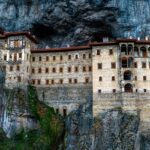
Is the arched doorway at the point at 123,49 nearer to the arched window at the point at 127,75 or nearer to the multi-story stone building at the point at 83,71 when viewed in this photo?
the multi-story stone building at the point at 83,71

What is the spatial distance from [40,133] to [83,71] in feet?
48.8

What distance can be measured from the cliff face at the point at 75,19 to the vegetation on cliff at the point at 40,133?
17540 mm

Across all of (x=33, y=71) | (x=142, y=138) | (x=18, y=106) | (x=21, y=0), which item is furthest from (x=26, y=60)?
(x=142, y=138)

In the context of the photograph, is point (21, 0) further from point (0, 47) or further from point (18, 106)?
point (18, 106)

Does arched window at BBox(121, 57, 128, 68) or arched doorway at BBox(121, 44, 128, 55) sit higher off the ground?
arched doorway at BBox(121, 44, 128, 55)

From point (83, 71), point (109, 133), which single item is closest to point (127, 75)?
point (83, 71)

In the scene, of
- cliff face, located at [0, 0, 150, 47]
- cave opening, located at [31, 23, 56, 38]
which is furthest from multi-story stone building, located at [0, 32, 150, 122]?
cliff face, located at [0, 0, 150, 47]

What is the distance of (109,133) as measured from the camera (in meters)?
93.4

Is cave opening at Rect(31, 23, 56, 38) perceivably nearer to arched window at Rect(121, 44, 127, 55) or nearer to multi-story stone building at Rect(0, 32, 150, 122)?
multi-story stone building at Rect(0, 32, 150, 122)

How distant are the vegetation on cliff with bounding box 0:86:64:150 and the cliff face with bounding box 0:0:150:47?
1754 cm

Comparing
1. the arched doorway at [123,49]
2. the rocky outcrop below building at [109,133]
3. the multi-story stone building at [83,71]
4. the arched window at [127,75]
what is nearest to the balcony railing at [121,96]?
the multi-story stone building at [83,71]

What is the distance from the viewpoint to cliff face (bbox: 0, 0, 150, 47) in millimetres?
108812

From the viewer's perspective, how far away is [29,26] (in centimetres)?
11381

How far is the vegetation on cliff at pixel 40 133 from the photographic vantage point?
94.8m
